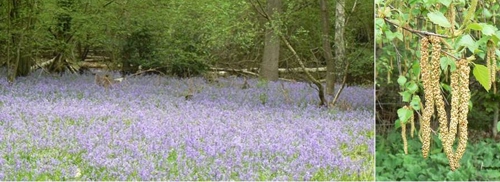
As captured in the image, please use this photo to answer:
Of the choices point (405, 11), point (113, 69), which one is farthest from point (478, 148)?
point (113, 69)

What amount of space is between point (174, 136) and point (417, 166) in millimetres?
1366

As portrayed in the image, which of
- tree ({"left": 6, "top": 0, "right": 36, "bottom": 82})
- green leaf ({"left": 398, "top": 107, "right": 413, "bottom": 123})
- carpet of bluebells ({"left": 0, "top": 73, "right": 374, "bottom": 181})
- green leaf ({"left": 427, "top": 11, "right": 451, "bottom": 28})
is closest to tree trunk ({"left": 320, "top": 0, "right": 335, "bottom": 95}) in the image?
carpet of bluebells ({"left": 0, "top": 73, "right": 374, "bottom": 181})

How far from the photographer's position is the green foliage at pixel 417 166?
3404 mm

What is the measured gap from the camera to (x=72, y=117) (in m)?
3.77

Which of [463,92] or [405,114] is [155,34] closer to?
[405,114]

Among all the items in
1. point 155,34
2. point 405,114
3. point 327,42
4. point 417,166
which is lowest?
point 417,166

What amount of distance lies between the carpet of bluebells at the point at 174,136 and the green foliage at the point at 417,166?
128mm

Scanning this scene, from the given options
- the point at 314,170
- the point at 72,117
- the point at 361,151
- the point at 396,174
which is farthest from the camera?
the point at 72,117

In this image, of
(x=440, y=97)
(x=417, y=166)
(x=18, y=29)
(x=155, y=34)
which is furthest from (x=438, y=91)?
(x=155, y=34)

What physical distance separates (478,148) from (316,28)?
3.69 metres

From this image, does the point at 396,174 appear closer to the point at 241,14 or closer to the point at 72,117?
the point at 72,117

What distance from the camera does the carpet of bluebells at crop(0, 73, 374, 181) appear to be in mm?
2418

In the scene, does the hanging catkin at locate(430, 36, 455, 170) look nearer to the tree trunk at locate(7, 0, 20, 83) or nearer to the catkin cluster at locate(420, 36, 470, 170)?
the catkin cluster at locate(420, 36, 470, 170)

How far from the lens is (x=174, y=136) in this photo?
125 inches
